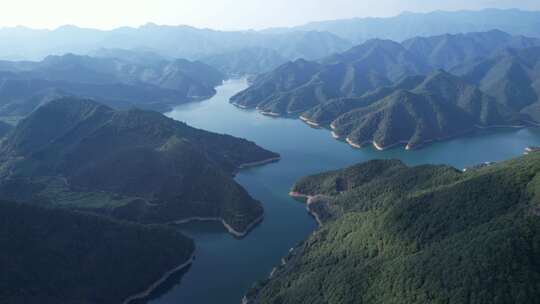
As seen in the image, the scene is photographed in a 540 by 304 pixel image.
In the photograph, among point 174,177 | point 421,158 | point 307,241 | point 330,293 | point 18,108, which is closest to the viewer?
point 330,293

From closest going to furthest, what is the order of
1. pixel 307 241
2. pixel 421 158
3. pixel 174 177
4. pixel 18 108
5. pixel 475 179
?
pixel 475 179 → pixel 307 241 → pixel 174 177 → pixel 421 158 → pixel 18 108

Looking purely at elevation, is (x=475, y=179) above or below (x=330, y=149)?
above

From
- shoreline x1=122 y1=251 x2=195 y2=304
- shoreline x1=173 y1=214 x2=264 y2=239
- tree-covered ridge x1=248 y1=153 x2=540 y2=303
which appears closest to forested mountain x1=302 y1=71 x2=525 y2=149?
shoreline x1=173 y1=214 x2=264 y2=239

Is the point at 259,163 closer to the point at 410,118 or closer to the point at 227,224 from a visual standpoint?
the point at 227,224

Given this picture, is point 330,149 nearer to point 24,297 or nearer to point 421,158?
point 421,158

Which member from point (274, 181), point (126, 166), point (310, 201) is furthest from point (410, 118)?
point (126, 166)

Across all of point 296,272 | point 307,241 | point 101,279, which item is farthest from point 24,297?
point 307,241
